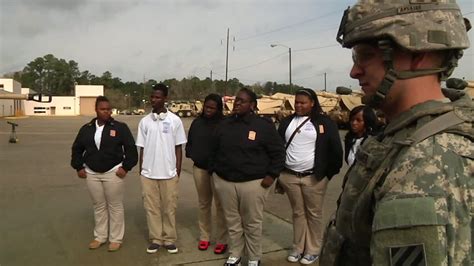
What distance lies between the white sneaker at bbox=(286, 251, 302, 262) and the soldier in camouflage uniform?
325 centimetres

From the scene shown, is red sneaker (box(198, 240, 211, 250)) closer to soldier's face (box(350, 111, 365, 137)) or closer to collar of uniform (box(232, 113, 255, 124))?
collar of uniform (box(232, 113, 255, 124))

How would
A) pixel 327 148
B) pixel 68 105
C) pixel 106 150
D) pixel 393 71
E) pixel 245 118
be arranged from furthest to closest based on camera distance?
1. pixel 68 105
2. pixel 106 150
3. pixel 327 148
4. pixel 245 118
5. pixel 393 71

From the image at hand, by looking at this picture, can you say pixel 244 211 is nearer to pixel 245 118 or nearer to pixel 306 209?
pixel 306 209

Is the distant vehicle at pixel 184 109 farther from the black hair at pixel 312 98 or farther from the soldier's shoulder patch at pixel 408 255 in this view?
the soldier's shoulder patch at pixel 408 255

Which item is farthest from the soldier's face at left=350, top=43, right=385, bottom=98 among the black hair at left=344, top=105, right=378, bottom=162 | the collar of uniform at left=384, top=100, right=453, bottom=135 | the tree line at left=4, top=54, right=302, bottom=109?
the tree line at left=4, top=54, right=302, bottom=109

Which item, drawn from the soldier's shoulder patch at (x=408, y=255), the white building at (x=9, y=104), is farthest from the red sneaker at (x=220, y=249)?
the white building at (x=9, y=104)

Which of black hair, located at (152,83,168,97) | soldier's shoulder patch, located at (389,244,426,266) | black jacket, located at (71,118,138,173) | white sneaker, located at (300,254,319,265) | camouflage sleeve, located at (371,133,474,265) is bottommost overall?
white sneaker, located at (300,254,319,265)

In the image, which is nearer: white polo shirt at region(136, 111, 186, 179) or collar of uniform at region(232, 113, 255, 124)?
collar of uniform at region(232, 113, 255, 124)

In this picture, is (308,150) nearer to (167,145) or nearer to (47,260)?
(167,145)

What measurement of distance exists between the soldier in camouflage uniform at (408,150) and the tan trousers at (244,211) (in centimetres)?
285

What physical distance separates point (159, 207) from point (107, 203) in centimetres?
63

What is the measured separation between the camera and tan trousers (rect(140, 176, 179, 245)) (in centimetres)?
505

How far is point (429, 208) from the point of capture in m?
1.02

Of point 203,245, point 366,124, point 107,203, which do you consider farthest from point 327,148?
point 107,203
